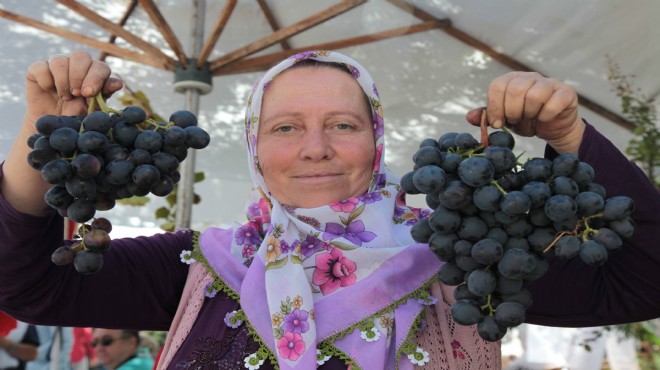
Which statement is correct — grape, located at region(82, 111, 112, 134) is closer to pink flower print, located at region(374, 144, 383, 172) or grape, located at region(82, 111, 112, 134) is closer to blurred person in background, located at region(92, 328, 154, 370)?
pink flower print, located at region(374, 144, 383, 172)

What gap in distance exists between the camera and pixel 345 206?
1564mm

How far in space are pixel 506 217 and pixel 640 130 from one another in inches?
140

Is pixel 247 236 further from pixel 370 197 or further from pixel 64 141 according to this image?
pixel 64 141

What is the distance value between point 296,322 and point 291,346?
56 mm

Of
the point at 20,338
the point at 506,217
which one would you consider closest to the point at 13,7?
the point at 20,338

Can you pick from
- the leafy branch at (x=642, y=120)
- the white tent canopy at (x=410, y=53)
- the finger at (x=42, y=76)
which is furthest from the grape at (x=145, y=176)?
the leafy branch at (x=642, y=120)

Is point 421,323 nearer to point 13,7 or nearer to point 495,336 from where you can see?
point 495,336

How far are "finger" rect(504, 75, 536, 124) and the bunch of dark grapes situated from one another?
605 millimetres

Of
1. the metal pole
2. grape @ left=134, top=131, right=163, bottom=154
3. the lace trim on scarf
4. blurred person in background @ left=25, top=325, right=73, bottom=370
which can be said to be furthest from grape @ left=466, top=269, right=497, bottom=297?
the metal pole

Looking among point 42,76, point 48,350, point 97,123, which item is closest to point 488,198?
point 97,123

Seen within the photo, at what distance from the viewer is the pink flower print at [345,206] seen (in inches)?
61.3

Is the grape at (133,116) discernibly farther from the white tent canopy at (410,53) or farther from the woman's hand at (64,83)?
the white tent canopy at (410,53)

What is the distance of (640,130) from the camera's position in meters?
4.05

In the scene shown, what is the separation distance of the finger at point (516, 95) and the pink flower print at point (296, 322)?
0.62m
